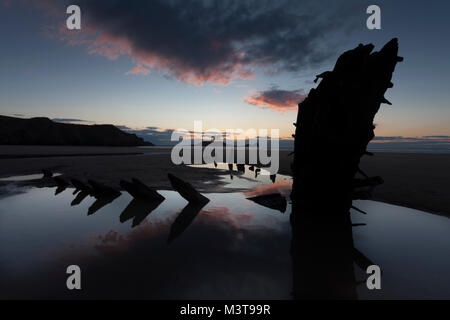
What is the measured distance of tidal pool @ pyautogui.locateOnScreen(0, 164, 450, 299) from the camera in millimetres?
2988

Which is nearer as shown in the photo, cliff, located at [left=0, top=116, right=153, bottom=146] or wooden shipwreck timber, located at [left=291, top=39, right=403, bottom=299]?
wooden shipwreck timber, located at [left=291, top=39, right=403, bottom=299]

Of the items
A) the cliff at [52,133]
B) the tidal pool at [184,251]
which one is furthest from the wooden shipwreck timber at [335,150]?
the cliff at [52,133]

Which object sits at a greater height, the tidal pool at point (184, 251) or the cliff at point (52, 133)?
the cliff at point (52, 133)

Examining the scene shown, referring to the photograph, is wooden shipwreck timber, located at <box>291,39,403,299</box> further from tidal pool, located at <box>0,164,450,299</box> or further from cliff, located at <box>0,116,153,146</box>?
cliff, located at <box>0,116,153,146</box>

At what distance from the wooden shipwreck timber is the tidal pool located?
456 mm

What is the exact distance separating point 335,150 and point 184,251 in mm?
4685

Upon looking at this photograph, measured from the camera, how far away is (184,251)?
4.12 metres

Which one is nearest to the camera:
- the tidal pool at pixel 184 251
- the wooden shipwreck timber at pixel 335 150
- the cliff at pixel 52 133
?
the tidal pool at pixel 184 251

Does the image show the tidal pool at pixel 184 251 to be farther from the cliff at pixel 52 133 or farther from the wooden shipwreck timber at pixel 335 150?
the cliff at pixel 52 133

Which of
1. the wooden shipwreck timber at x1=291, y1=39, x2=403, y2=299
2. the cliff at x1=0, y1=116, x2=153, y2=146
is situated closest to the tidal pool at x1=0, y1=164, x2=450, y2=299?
the wooden shipwreck timber at x1=291, y1=39, x2=403, y2=299

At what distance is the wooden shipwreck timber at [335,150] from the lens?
4.50 metres

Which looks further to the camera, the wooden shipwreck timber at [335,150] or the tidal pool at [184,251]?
the wooden shipwreck timber at [335,150]

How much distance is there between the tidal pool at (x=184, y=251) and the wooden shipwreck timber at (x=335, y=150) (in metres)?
0.46
